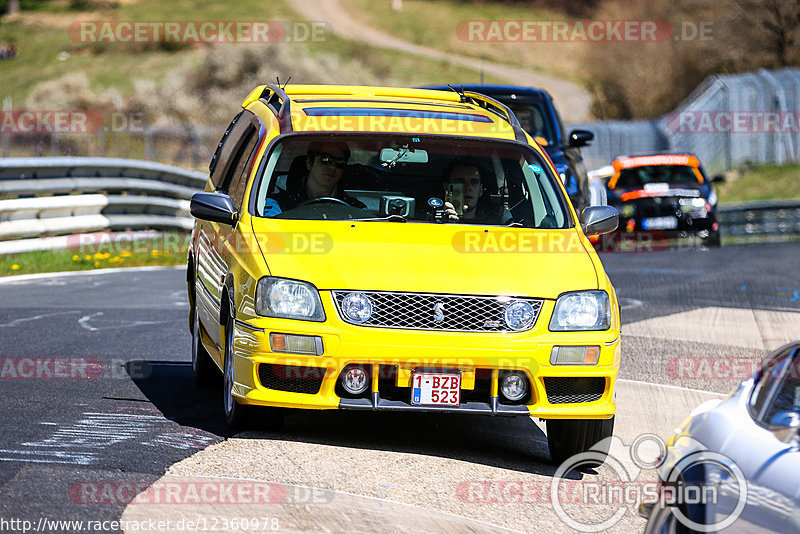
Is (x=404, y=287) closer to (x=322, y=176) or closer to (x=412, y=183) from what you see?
(x=322, y=176)

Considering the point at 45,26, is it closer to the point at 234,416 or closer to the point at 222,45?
the point at 222,45

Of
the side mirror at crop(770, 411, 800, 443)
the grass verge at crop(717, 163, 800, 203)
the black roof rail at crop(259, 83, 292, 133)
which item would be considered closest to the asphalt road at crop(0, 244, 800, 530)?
the black roof rail at crop(259, 83, 292, 133)

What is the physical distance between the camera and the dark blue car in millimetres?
14383

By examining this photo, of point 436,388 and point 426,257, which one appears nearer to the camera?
point 436,388

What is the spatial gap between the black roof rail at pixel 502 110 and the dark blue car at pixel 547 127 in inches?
204

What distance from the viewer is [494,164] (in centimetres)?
820

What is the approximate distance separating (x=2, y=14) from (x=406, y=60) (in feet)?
93.9

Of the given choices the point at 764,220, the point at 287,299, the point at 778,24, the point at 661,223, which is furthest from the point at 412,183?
the point at 778,24

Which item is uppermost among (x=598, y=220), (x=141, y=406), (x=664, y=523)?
(x=598, y=220)

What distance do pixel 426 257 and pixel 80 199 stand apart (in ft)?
37.2

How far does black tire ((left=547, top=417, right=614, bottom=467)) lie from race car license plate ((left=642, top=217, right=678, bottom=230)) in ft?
56.7

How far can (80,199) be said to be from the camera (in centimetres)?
1733

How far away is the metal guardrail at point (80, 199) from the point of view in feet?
53.8

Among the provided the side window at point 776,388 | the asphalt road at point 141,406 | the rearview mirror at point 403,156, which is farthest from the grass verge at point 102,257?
the side window at point 776,388
